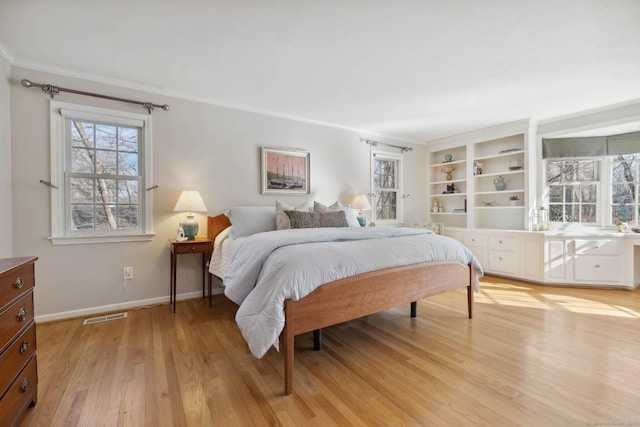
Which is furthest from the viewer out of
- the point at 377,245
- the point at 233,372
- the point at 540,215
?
the point at 540,215

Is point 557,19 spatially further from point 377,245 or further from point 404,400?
point 404,400

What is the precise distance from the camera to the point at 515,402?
143 centimetres

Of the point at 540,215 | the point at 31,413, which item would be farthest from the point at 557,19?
the point at 31,413

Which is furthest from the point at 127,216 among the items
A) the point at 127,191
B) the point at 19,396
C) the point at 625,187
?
the point at 625,187

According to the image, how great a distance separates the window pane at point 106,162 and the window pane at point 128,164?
1.9 inches

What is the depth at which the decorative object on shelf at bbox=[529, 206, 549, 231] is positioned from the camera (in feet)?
12.8

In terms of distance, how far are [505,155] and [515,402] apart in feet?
12.7

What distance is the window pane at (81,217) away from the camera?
2635 millimetres

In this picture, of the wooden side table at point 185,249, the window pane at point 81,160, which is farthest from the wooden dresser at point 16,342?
the window pane at point 81,160

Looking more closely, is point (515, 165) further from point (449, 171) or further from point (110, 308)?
point (110, 308)

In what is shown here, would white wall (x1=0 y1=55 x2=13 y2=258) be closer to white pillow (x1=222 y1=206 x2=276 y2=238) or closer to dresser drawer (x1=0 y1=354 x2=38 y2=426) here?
dresser drawer (x1=0 y1=354 x2=38 y2=426)

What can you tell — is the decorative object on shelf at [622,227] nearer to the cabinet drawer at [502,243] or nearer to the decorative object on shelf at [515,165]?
the cabinet drawer at [502,243]

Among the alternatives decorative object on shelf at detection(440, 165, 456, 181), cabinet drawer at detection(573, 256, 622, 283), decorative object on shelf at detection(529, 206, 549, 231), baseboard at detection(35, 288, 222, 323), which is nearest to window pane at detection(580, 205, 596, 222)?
decorative object on shelf at detection(529, 206, 549, 231)

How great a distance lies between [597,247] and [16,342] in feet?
17.6
